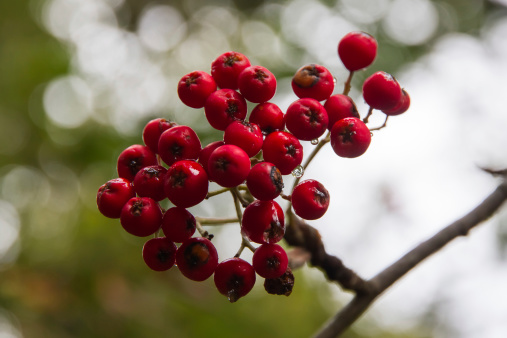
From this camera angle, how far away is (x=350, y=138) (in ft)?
4.80

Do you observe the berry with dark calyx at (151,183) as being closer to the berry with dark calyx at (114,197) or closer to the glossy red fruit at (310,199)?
the berry with dark calyx at (114,197)

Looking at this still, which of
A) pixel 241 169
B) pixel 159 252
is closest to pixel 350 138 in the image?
pixel 241 169

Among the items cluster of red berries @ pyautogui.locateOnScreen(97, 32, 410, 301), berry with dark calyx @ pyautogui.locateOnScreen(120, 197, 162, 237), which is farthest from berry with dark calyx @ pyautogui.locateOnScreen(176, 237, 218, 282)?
berry with dark calyx @ pyautogui.locateOnScreen(120, 197, 162, 237)

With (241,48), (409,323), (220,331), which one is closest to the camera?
(220,331)

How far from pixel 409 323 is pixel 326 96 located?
4355 millimetres

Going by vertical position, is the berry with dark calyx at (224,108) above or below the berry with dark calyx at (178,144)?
above

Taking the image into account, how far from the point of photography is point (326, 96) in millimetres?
1609

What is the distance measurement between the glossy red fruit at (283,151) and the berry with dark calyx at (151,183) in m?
0.34

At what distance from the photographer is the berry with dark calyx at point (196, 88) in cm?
162

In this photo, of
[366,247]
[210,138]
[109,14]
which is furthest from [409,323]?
[109,14]

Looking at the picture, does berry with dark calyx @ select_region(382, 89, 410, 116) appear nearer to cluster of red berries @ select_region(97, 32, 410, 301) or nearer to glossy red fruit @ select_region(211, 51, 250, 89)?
cluster of red berries @ select_region(97, 32, 410, 301)

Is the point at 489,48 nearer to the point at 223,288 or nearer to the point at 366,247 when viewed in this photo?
the point at 366,247

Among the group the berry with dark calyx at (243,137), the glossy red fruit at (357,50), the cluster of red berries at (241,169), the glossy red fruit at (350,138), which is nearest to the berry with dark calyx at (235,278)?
the cluster of red berries at (241,169)

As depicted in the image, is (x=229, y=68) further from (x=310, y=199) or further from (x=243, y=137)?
(x=310, y=199)
